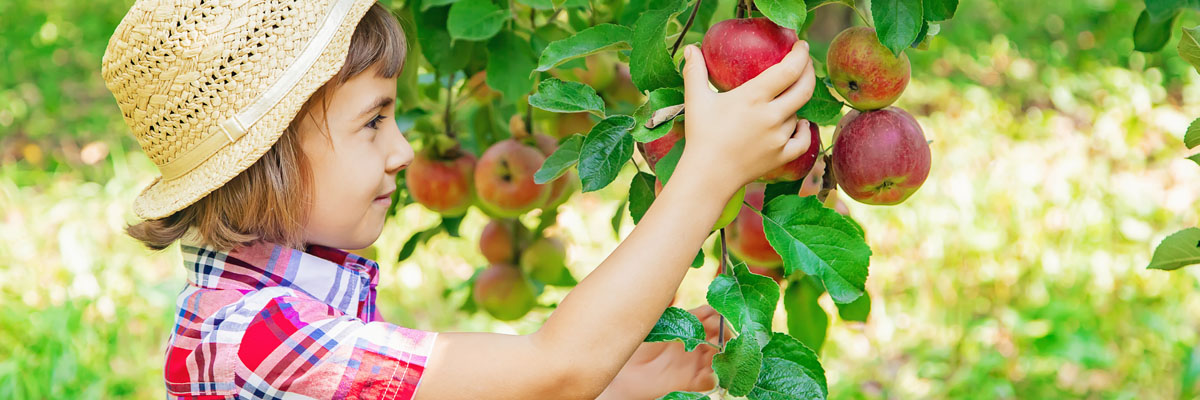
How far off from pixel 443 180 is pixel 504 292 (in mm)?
237

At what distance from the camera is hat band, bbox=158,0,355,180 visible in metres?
0.81

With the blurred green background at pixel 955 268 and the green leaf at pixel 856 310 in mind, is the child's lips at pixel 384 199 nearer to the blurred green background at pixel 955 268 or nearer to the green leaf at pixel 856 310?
the green leaf at pixel 856 310

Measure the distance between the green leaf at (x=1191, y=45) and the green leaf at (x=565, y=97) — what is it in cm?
42

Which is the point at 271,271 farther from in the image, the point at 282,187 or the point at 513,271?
the point at 513,271

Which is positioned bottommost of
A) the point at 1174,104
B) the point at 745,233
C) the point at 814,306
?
the point at 1174,104

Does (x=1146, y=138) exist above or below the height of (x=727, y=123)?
below

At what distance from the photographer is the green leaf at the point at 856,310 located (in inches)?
38.4

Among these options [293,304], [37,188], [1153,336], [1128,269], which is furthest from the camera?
[37,188]

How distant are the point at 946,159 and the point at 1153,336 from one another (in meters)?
1.14

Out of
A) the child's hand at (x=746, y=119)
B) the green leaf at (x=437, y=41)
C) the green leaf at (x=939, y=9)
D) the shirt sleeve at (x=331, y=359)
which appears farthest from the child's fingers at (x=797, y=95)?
the green leaf at (x=437, y=41)

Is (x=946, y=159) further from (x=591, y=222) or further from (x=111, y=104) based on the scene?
(x=111, y=104)

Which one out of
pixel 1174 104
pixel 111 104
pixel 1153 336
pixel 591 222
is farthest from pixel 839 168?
pixel 111 104

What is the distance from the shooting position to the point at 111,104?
501cm

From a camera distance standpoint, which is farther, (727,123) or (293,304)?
(293,304)
